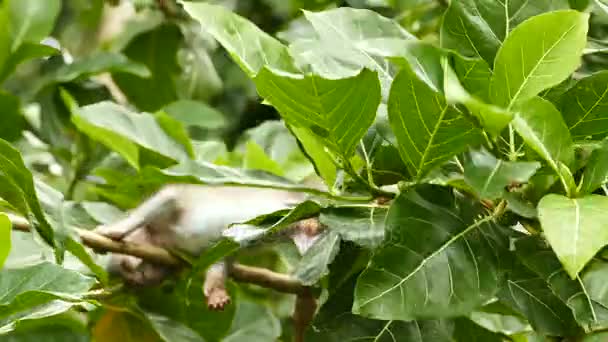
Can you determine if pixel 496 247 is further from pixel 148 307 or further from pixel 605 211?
pixel 148 307

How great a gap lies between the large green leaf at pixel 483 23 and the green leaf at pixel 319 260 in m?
0.20

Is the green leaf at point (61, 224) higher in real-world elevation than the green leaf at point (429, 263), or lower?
lower

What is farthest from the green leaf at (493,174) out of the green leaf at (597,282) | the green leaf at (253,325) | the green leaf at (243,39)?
the green leaf at (253,325)

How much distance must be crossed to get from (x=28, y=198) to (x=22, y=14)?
0.70 meters

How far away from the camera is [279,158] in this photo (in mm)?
1327

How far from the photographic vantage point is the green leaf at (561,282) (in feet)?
2.16

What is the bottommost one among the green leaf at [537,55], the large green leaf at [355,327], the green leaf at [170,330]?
the green leaf at [170,330]

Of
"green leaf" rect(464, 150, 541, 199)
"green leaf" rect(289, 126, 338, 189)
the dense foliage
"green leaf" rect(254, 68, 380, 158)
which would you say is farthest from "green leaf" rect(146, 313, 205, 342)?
"green leaf" rect(464, 150, 541, 199)

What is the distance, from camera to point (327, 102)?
2.18ft

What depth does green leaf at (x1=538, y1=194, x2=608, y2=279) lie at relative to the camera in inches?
21.7

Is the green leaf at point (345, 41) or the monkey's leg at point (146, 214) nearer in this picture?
the green leaf at point (345, 41)

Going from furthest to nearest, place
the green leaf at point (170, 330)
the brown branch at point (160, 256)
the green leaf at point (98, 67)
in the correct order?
the green leaf at point (98, 67) < the green leaf at point (170, 330) < the brown branch at point (160, 256)

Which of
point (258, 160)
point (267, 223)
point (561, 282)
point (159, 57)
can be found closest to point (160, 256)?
point (258, 160)

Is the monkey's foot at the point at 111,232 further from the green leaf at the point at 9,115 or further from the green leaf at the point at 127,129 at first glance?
the green leaf at the point at 9,115
